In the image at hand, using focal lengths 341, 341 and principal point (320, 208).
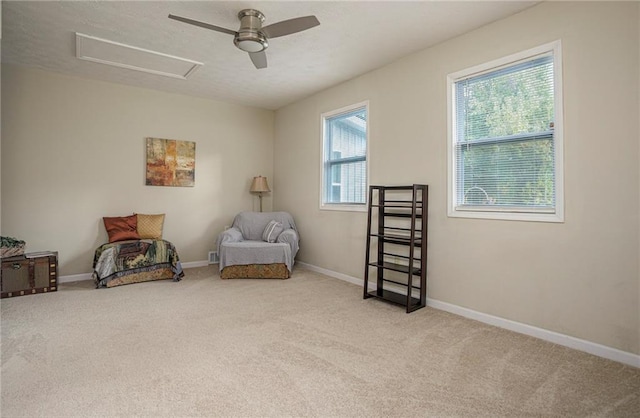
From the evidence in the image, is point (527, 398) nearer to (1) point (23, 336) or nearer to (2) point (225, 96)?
(1) point (23, 336)

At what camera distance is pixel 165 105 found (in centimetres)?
502

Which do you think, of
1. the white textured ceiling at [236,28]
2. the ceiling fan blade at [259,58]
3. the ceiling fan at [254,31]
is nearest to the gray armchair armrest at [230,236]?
the white textured ceiling at [236,28]

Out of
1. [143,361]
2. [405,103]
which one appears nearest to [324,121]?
[405,103]

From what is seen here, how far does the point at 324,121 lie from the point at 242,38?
89.2 inches

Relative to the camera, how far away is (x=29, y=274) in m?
3.72

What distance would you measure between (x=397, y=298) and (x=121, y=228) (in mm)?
3635

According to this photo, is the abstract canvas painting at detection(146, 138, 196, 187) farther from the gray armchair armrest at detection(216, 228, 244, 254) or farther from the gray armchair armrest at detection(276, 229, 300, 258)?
the gray armchair armrest at detection(276, 229, 300, 258)

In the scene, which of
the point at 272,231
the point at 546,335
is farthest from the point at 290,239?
the point at 546,335

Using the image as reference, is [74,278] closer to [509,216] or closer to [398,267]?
[398,267]

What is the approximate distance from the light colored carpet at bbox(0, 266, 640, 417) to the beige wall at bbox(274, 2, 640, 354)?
0.30m

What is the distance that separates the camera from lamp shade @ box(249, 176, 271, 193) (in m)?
5.62

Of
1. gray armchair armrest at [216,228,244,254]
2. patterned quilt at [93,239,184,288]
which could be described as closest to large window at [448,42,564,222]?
gray armchair armrest at [216,228,244,254]

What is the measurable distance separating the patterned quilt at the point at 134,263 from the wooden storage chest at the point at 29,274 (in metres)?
0.42

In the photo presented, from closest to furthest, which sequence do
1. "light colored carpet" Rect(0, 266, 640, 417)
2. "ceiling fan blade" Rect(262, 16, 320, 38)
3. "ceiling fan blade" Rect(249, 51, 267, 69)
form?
"light colored carpet" Rect(0, 266, 640, 417)
"ceiling fan blade" Rect(262, 16, 320, 38)
"ceiling fan blade" Rect(249, 51, 267, 69)
